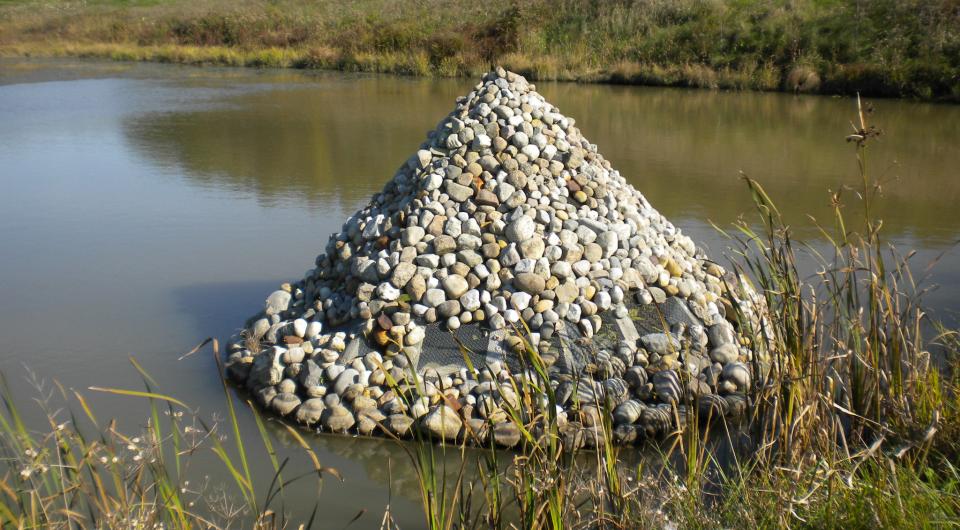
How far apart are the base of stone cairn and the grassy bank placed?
40.7 ft

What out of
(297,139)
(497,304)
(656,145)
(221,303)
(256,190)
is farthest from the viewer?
(297,139)

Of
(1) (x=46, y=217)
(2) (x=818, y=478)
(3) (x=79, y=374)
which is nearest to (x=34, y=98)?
(1) (x=46, y=217)

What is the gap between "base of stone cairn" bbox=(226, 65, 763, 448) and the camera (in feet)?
12.3

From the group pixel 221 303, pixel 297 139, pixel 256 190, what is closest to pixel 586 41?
pixel 297 139

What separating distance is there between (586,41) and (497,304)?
17423mm

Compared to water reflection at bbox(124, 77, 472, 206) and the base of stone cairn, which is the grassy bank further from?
the base of stone cairn

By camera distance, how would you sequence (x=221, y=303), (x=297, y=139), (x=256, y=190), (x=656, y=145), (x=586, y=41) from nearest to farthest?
(x=221, y=303), (x=256, y=190), (x=656, y=145), (x=297, y=139), (x=586, y=41)

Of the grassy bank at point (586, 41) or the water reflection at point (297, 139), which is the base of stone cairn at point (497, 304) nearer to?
the water reflection at point (297, 139)

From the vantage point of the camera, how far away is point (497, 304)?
4.08 m

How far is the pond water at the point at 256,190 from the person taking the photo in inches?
175

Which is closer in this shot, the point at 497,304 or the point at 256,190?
the point at 497,304

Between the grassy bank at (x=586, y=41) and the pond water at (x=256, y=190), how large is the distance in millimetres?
1413

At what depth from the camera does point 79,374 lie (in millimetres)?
4266

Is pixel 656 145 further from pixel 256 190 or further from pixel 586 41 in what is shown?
pixel 586 41
